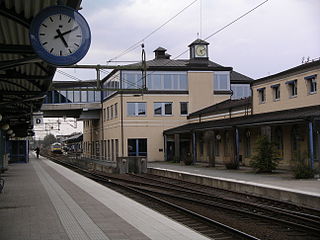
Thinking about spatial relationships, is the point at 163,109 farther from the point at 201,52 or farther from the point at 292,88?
the point at 292,88

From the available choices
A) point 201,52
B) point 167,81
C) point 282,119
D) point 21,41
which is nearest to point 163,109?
point 167,81

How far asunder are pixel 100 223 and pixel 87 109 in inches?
1875

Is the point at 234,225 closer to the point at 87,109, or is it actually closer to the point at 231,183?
the point at 231,183

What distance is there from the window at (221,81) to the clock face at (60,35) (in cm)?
4183

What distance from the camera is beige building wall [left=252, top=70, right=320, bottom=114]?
85.1 ft

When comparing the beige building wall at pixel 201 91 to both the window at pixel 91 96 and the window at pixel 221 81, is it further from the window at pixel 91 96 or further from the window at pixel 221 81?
the window at pixel 91 96

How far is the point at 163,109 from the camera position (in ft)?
151

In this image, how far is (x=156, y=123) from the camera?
1791 inches

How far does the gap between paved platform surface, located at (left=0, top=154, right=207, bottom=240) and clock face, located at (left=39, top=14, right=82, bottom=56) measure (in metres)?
3.39

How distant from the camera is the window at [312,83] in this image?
25544 millimetres

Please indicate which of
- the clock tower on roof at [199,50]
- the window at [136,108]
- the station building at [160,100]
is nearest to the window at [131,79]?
the station building at [160,100]

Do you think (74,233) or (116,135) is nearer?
(74,233)

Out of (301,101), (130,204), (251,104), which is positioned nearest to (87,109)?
(251,104)

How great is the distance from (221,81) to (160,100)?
7214 millimetres
